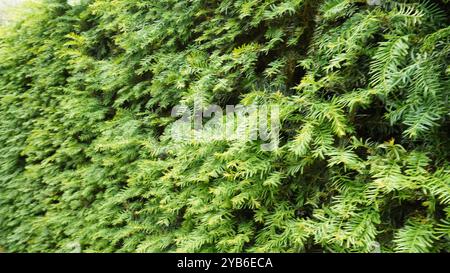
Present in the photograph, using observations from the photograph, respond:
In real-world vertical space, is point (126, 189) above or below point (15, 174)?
above

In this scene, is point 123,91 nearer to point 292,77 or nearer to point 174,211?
point 174,211

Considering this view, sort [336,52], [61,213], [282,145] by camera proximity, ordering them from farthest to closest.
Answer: [61,213], [282,145], [336,52]

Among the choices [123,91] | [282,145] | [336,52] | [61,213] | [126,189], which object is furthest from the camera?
[61,213]

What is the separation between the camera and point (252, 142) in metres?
1.75

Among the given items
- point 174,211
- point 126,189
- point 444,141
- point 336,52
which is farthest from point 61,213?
point 444,141

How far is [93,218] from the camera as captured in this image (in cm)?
298

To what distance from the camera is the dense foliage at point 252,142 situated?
51.6 inches

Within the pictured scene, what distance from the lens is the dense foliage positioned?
1.31 metres
